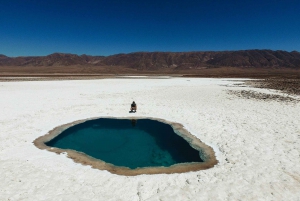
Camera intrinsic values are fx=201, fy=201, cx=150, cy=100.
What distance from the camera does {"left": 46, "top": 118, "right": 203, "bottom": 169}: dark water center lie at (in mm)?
9305

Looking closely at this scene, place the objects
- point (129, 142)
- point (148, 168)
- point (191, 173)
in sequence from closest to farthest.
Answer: point (191, 173), point (148, 168), point (129, 142)

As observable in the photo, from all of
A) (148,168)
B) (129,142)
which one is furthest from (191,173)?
(129,142)

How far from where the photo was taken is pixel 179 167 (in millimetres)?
7957

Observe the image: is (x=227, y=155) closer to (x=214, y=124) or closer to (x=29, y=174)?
(x=214, y=124)

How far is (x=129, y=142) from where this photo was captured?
11914mm

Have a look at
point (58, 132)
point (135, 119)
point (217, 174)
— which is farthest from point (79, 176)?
point (135, 119)

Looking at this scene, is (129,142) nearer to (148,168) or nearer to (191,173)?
(148,168)

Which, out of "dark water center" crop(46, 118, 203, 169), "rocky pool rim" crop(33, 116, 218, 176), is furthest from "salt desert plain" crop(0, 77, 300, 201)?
"dark water center" crop(46, 118, 203, 169)

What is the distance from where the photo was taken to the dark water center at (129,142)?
930cm

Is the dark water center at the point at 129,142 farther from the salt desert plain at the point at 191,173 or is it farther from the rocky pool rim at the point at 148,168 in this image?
the salt desert plain at the point at 191,173

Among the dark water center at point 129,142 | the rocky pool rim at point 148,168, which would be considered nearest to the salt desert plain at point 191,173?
the rocky pool rim at point 148,168

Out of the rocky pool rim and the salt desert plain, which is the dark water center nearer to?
the rocky pool rim

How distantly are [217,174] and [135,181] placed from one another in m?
2.94

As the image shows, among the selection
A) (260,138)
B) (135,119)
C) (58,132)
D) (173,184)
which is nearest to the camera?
(173,184)
